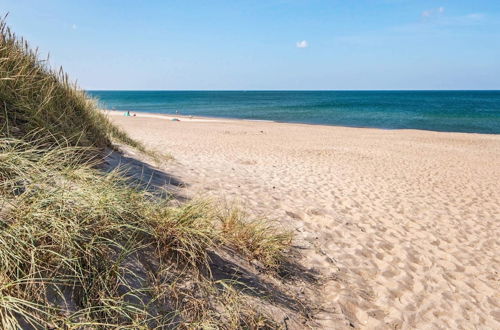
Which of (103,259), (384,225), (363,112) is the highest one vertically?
(363,112)

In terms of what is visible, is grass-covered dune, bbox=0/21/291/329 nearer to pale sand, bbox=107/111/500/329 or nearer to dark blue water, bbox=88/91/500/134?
pale sand, bbox=107/111/500/329

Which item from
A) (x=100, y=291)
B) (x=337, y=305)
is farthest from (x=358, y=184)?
(x=100, y=291)

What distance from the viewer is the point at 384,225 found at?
5.89 m

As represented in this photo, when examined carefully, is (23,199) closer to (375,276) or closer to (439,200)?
(375,276)

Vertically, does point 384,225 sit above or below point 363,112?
below

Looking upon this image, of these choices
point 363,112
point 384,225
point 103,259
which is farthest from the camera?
point 363,112

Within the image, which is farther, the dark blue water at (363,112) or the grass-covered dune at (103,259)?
the dark blue water at (363,112)

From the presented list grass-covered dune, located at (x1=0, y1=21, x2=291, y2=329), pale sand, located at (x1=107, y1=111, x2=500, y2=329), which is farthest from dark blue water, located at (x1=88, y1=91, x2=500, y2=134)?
grass-covered dune, located at (x1=0, y1=21, x2=291, y2=329)

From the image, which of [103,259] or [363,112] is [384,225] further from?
[363,112]

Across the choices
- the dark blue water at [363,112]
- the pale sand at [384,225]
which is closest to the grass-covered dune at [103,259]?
the pale sand at [384,225]

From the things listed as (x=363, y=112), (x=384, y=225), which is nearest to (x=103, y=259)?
(x=384, y=225)

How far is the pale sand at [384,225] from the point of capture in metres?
3.53

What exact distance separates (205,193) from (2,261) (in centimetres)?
412

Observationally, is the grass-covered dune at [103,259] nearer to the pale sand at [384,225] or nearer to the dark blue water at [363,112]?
the pale sand at [384,225]
